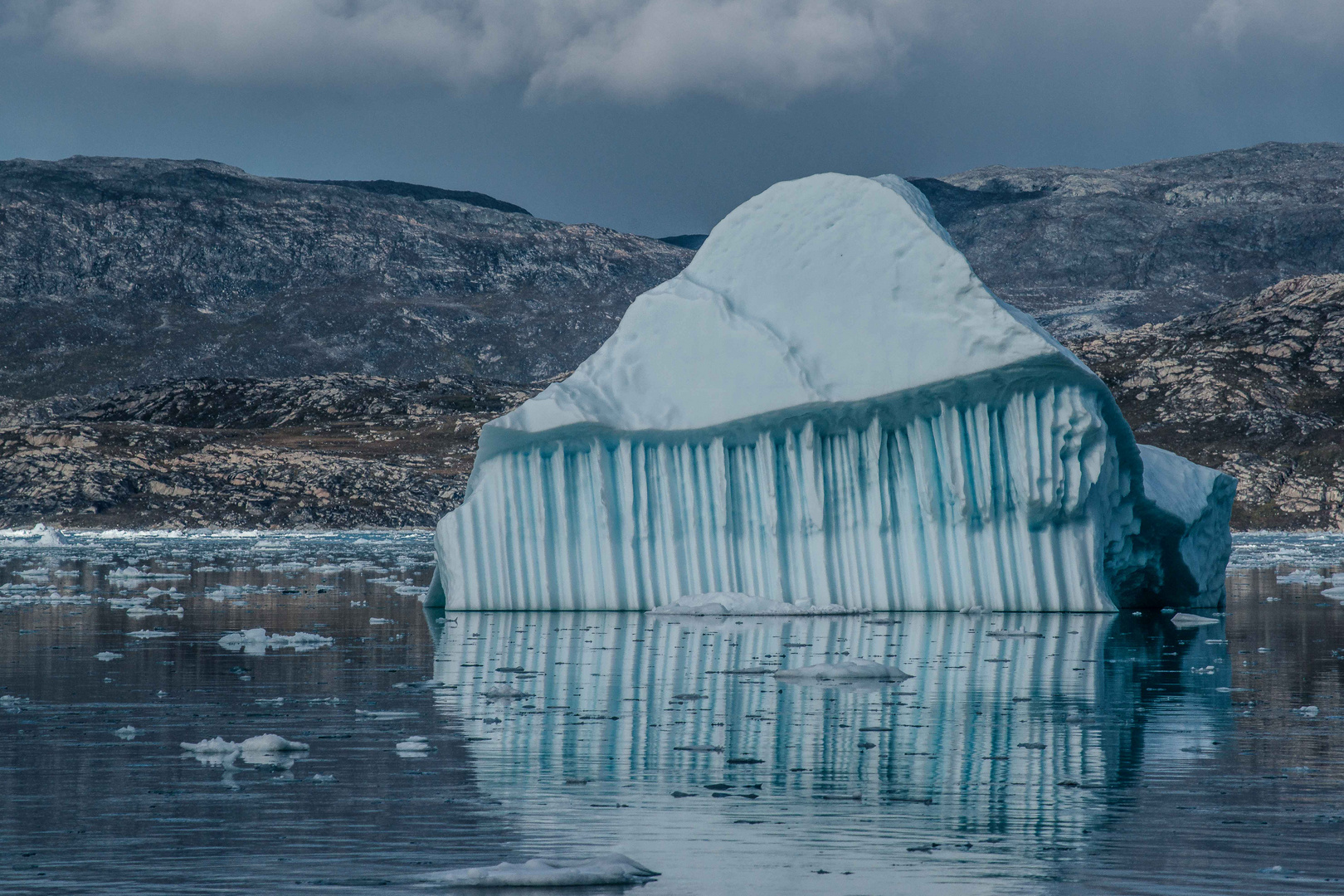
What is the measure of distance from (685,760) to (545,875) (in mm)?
2984

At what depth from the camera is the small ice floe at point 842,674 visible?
12.8m

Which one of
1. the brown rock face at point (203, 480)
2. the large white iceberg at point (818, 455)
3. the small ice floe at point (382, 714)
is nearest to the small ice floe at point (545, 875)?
the small ice floe at point (382, 714)

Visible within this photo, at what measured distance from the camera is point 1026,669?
13.6 m

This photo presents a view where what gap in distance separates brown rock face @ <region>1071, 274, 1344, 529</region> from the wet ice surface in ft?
217

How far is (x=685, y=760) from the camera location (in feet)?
29.3

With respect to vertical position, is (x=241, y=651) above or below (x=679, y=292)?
below

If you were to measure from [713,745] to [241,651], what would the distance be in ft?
25.4

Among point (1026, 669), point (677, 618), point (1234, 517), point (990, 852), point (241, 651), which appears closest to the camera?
point (990, 852)

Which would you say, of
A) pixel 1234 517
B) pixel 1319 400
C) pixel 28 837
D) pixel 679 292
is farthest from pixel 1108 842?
pixel 1319 400

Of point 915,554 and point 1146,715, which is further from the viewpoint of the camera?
point 915,554

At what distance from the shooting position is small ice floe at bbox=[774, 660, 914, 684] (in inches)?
503

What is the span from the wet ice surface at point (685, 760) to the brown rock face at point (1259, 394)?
66.1m

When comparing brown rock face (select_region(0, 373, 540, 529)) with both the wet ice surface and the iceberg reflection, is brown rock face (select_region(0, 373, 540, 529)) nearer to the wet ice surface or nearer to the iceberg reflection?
the wet ice surface

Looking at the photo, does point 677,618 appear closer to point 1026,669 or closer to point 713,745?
point 1026,669
